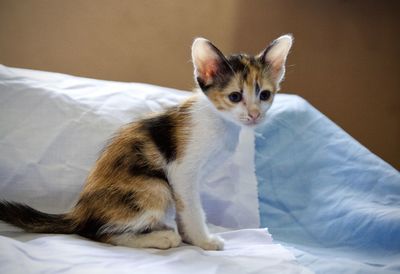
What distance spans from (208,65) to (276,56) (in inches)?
8.5

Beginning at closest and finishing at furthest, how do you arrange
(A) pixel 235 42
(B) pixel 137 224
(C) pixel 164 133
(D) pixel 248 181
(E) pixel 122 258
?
(E) pixel 122 258 < (B) pixel 137 224 < (C) pixel 164 133 < (D) pixel 248 181 < (A) pixel 235 42

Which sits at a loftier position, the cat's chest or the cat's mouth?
the cat's mouth

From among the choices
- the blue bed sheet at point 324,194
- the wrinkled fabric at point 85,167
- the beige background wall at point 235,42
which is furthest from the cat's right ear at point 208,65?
the beige background wall at point 235,42

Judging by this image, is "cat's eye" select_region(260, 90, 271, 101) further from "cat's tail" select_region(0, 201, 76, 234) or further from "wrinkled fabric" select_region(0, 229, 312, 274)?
"cat's tail" select_region(0, 201, 76, 234)

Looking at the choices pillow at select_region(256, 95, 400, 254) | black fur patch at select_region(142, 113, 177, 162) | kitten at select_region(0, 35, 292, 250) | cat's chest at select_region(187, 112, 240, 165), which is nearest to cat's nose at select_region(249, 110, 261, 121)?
kitten at select_region(0, 35, 292, 250)

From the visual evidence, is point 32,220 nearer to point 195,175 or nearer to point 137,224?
point 137,224

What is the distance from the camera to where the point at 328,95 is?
7.52 ft

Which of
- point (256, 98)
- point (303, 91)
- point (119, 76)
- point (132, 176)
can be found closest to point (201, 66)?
point (256, 98)

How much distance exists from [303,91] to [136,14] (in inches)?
37.3

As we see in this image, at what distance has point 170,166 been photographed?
3.97ft

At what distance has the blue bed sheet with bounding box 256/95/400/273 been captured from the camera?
1.26 meters

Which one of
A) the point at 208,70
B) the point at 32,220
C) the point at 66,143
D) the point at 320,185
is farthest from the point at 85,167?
the point at 320,185

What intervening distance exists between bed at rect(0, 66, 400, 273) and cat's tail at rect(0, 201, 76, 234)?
3cm

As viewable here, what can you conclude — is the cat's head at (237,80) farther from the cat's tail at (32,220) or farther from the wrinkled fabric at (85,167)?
the cat's tail at (32,220)
